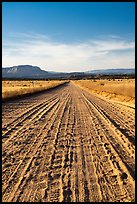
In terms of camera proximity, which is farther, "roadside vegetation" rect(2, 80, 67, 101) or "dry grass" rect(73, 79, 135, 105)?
"dry grass" rect(73, 79, 135, 105)

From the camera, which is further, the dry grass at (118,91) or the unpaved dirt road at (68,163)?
the dry grass at (118,91)

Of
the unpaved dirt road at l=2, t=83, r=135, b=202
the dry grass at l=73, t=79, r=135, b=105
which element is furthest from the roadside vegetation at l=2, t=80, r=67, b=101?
the unpaved dirt road at l=2, t=83, r=135, b=202

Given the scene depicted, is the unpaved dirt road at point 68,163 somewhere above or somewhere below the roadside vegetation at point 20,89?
below

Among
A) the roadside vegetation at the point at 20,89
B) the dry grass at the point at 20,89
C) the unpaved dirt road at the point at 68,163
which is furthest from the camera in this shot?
the dry grass at the point at 20,89

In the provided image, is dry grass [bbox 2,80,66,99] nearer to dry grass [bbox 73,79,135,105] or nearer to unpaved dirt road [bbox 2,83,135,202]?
dry grass [bbox 73,79,135,105]

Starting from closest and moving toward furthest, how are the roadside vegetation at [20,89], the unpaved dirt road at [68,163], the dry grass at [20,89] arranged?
the unpaved dirt road at [68,163] < the roadside vegetation at [20,89] < the dry grass at [20,89]

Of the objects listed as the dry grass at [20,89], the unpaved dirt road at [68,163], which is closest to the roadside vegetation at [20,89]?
the dry grass at [20,89]

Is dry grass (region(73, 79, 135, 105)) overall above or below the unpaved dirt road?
above

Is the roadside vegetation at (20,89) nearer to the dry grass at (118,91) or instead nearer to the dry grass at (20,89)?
the dry grass at (20,89)

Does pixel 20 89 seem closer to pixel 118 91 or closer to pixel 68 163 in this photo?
pixel 118 91

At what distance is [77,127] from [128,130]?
1813mm

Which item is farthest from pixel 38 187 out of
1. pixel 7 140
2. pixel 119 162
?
pixel 7 140

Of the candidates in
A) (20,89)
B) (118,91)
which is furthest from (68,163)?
(20,89)

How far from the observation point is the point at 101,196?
4320 millimetres
